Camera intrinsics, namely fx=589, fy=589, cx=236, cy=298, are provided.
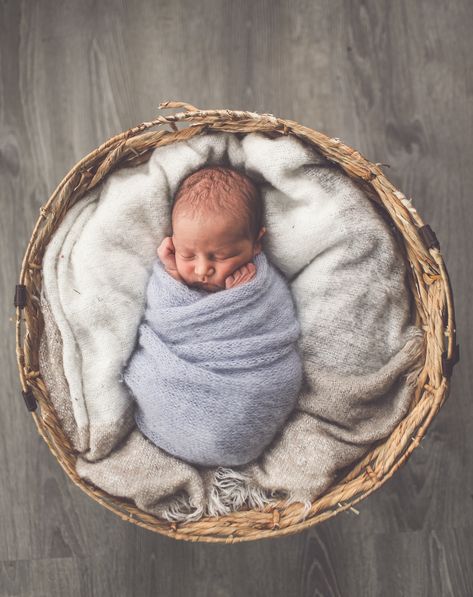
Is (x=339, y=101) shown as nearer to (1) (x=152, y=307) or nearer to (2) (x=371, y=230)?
(2) (x=371, y=230)

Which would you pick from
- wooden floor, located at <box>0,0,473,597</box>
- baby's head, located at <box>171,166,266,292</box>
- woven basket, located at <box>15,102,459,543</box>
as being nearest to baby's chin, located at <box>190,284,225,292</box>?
baby's head, located at <box>171,166,266,292</box>

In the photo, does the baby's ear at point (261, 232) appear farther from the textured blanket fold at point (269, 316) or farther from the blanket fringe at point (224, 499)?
the blanket fringe at point (224, 499)

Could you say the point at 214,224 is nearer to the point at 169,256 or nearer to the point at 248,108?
the point at 169,256

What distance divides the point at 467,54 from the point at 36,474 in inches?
50.0

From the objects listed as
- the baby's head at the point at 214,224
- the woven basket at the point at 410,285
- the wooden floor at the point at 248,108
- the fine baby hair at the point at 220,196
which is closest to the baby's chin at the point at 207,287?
the baby's head at the point at 214,224

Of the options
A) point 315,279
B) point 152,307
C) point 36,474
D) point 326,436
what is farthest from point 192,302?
point 36,474

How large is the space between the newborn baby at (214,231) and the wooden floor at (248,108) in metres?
0.31

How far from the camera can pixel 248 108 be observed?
4.08ft

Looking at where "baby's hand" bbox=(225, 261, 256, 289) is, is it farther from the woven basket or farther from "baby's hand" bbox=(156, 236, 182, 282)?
the woven basket

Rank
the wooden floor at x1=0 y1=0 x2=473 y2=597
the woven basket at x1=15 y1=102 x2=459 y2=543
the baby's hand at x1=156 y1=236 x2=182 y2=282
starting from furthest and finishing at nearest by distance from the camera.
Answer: the wooden floor at x1=0 y1=0 x2=473 y2=597
the baby's hand at x1=156 y1=236 x2=182 y2=282
the woven basket at x1=15 y1=102 x2=459 y2=543

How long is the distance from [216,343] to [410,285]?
0.37 m

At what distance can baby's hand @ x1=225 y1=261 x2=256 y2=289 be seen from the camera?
1.02m

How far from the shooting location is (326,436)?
3.37 feet

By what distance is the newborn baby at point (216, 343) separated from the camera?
986 millimetres
